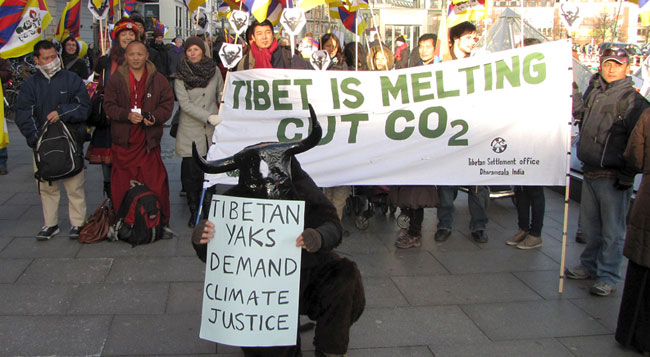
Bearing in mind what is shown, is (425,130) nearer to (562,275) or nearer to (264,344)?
(562,275)

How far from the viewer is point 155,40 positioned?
1550 cm

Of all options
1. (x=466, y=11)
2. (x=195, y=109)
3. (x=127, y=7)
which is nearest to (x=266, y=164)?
(x=195, y=109)

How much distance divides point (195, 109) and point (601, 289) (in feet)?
13.1

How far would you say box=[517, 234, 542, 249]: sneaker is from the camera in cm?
587

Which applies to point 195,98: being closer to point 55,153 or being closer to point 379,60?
point 55,153

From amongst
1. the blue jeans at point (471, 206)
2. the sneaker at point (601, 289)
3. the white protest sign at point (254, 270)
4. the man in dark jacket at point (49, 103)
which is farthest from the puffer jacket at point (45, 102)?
the sneaker at point (601, 289)

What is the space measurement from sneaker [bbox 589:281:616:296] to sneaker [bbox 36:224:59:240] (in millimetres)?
4802

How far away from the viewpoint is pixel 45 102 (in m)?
5.65

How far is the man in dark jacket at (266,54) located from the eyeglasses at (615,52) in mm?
3157

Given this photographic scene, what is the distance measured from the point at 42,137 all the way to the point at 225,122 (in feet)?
5.55

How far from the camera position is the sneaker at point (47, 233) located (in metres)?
5.79

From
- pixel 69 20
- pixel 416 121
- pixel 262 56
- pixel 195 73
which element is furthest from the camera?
pixel 69 20

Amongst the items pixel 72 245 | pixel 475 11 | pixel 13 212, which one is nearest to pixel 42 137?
pixel 72 245

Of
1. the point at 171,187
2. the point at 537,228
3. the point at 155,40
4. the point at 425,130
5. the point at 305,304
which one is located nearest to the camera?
the point at 305,304
